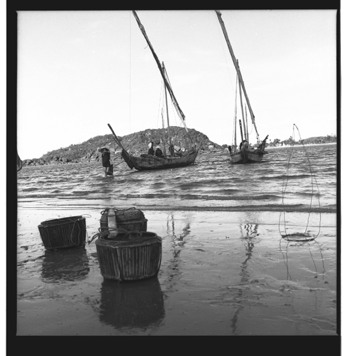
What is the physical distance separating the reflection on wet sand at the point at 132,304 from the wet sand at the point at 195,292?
0.04ft

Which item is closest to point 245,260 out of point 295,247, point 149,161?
point 295,247

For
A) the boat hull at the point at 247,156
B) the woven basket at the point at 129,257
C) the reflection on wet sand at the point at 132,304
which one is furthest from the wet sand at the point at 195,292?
the boat hull at the point at 247,156

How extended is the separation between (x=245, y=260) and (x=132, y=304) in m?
2.72

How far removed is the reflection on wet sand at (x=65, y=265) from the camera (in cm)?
676

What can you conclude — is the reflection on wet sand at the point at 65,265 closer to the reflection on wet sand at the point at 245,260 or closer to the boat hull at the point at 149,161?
the reflection on wet sand at the point at 245,260

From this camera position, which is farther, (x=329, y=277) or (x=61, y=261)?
(x=61, y=261)

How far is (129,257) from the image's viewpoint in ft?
20.3

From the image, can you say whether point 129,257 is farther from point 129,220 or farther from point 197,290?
point 129,220

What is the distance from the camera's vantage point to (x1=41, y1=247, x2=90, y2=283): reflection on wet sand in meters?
6.76
